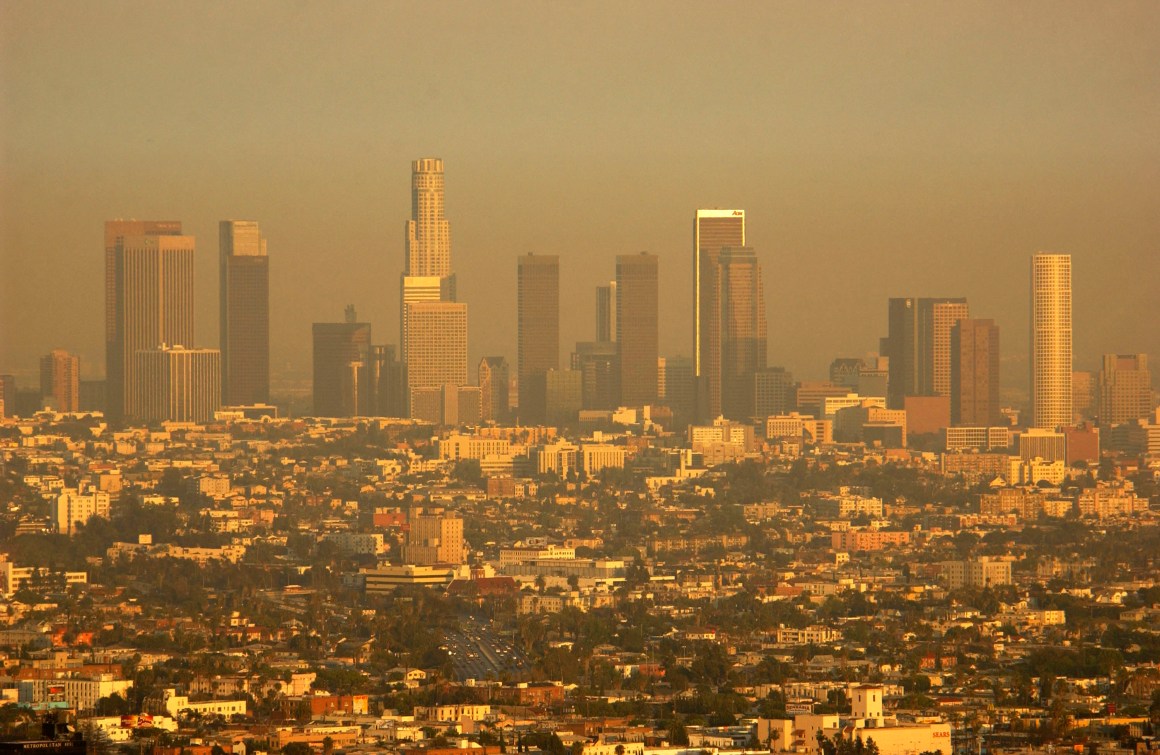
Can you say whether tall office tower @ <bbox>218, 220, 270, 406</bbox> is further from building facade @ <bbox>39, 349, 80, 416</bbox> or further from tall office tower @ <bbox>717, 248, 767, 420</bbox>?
tall office tower @ <bbox>717, 248, 767, 420</bbox>

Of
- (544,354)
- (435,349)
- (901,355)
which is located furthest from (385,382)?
(901,355)

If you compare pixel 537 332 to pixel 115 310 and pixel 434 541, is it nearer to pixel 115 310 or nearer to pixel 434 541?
pixel 115 310

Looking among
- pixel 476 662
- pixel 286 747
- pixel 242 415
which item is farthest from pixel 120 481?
pixel 286 747

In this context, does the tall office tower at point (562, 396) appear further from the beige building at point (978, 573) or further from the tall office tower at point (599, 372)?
the beige building at point (978, 573)

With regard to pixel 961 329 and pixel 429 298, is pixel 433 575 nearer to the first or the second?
pixel 961 329

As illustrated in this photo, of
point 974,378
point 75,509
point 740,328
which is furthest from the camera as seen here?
point 740,328

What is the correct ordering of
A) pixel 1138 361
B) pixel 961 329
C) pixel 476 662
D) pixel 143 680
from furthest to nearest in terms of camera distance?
pixel 961 329 < pixel 1138 361 < pixel 476 662 < pixel 143 680
